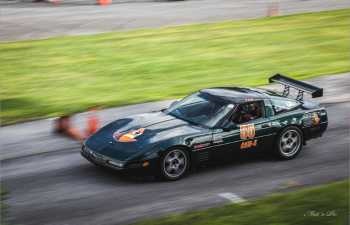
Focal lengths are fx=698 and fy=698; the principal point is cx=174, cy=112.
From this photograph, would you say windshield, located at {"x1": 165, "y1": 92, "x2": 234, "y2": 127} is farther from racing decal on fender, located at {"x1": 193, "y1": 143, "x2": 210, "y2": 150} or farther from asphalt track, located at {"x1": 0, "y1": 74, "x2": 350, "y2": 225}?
asphalt track, located at {"x1": 0, "y1": 74, "x2": 350, "y2": 225}

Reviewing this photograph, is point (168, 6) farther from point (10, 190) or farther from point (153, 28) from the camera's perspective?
point (10, 190)

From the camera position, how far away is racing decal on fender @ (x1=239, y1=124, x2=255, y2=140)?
12.4 m

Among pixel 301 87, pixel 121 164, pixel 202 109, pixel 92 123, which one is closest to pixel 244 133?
pixel 202 109

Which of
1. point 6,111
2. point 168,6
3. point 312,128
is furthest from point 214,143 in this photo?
point 168,6

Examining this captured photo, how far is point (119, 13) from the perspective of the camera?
29031 millimetres

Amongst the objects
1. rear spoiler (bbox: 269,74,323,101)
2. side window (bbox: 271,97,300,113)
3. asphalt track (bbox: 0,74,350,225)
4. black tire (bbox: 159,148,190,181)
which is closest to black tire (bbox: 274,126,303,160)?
asphalt track (bbox: 0,74,350,225)

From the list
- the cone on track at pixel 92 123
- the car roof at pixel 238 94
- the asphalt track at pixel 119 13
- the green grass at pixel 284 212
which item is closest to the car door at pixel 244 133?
the car roof at pixel 238 94

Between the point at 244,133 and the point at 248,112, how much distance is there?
44 centimetres

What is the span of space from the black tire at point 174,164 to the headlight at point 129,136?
2.12 ft

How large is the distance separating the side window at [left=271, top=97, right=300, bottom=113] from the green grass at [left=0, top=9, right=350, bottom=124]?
4.91 meters

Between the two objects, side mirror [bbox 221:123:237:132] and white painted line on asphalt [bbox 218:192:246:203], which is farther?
side mirror [bbox 221:123:237:132]

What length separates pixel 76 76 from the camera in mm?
19844

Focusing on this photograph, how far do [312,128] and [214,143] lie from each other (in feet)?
7.57

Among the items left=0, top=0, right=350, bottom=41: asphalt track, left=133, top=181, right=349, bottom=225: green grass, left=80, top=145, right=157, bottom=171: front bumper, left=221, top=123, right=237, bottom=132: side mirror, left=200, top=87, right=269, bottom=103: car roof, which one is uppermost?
left=0, top=0, right=350, bottom=41: asphalt track
